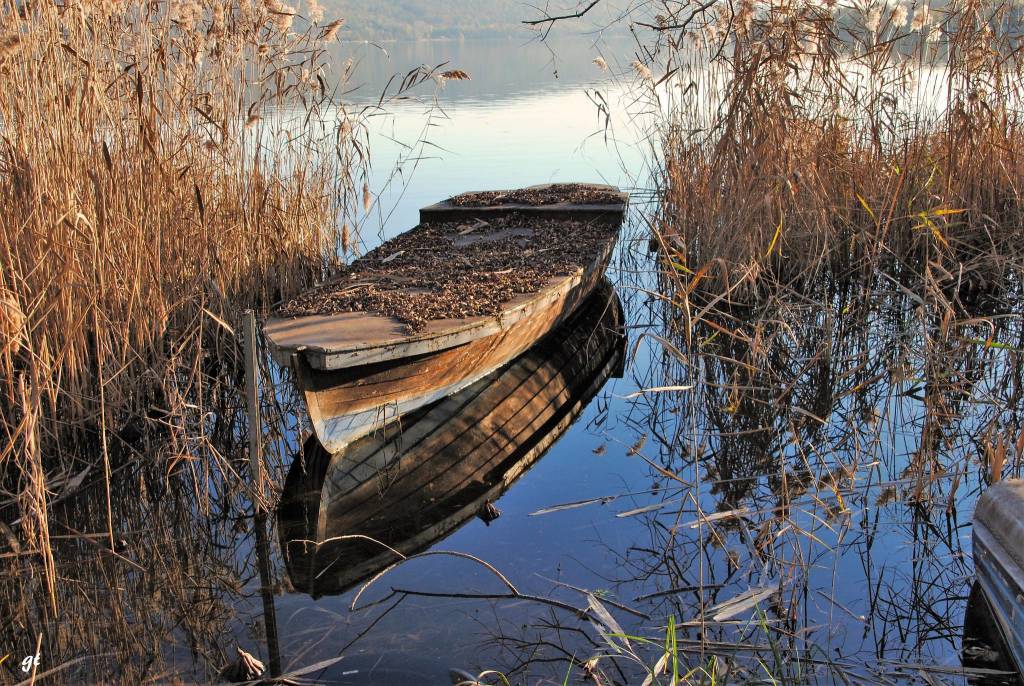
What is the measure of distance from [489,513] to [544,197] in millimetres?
4062

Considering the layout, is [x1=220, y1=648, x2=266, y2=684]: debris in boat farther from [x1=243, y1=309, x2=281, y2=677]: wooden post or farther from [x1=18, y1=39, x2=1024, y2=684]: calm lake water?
[x1=243, y1=309, x2=281, y2=677]: wooden post

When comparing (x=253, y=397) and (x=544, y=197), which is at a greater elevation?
(x=544, y=197)

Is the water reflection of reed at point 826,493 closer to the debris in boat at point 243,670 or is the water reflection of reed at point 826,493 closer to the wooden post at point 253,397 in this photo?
the debris in boat at point 243,670

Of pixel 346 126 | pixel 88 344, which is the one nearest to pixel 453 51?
pixel 346 126

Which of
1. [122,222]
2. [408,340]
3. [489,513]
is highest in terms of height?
[122,222]

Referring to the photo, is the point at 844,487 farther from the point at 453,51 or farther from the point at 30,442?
the point at 453,51

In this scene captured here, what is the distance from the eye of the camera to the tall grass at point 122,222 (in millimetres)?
3645

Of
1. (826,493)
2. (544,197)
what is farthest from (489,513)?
(544,197)

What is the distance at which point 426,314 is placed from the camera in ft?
14.8

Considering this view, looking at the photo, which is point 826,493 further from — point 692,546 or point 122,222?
point 122,222

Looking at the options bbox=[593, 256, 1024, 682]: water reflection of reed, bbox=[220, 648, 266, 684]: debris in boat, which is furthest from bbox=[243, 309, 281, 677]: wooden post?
bbox=[593, 256, 1024, 682]: water reflection of reed

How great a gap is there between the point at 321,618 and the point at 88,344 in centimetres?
198

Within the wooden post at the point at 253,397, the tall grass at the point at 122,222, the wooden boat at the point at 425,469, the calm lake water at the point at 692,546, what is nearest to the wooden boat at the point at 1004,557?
the calm lake water at the point at 692,546

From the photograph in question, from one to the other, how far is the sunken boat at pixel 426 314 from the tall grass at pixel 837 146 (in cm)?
74
